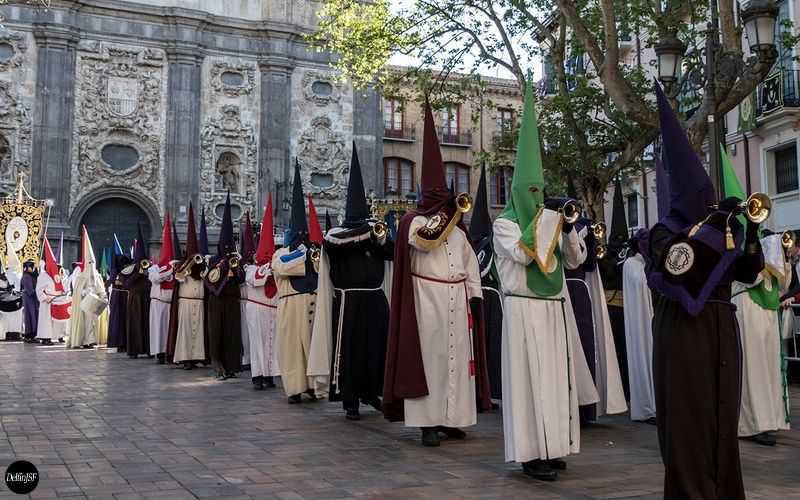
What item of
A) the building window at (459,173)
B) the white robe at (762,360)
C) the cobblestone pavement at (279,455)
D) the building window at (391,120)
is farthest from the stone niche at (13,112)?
the white robe at (762,360)

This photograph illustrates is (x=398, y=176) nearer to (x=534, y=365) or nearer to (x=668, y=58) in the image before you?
(x=668, y=58)

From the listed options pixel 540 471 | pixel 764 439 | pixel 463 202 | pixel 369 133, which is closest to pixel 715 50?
pixel 764 439

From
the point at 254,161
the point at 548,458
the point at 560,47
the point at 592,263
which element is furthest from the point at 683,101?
the point at 254,161

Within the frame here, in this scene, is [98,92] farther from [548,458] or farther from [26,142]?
[548,458]

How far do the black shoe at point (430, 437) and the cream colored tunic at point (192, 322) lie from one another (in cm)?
751

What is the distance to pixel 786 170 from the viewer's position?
71.2 feet

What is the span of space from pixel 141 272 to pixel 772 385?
42.1ft

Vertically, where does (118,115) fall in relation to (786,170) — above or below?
above

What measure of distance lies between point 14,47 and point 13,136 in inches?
121

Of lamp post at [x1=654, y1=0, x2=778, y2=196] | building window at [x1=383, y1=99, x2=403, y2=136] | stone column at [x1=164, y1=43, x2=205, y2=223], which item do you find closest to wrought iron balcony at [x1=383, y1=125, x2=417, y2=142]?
building window at [x1=383, y1=99, x2=403, y2=136]

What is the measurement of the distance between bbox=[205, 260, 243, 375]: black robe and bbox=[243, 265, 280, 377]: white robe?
58cm

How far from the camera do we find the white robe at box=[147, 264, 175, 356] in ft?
49.4

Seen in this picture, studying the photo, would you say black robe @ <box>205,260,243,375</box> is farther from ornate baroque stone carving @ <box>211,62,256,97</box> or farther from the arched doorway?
ornate baroque stone carving @ <box>211,62,256,97</box>

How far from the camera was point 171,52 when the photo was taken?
30.0 metres
